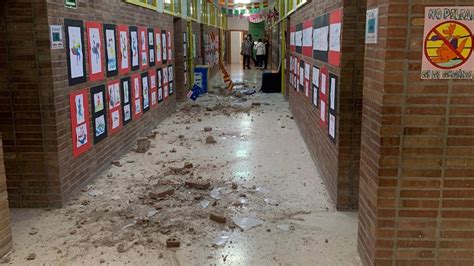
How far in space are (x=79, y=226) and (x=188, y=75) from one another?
933cm

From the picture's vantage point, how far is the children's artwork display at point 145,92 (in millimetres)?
7647

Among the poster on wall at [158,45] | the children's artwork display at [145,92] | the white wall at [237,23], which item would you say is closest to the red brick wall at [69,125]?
the children's artwork display at [145,92]

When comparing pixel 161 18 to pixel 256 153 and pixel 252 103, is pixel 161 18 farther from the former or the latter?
pixel 256 153

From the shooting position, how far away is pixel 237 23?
99.7ft

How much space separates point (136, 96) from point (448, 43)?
17.8 feet

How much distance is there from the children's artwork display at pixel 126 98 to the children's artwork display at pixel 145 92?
767 mm

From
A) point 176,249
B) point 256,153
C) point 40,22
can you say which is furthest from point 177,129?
point 176,249

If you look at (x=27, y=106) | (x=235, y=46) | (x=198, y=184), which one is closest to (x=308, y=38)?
(x=198, y=184)

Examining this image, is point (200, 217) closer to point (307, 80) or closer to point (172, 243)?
point (172, 243)

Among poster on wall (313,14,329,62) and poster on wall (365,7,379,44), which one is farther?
poster on wall (313,14,329,62)

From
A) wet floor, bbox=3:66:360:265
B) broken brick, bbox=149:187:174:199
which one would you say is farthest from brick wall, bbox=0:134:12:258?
broken brick, bbox=149:187:174:199

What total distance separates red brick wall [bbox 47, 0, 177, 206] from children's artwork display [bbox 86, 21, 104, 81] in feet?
0.27

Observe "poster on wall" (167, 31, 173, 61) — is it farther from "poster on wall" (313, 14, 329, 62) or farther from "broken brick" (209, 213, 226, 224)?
"broken brick" (209, 213, 226, 224)

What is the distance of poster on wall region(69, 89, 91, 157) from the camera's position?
4734mm
